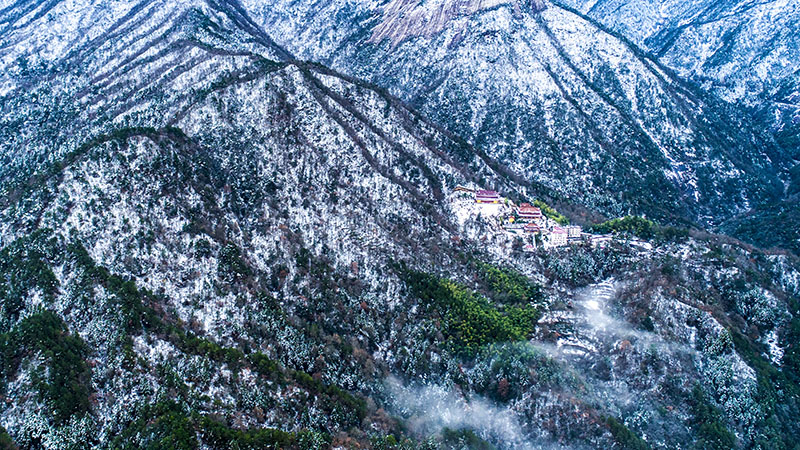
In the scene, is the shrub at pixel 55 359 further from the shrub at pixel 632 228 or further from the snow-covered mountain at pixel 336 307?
the shrub at pixel 632 228

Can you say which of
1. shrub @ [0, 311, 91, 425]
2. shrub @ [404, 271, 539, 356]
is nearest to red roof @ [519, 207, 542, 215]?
shrub @ [404, 271, 539, 356]

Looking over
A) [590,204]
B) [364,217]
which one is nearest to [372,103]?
[364,217]

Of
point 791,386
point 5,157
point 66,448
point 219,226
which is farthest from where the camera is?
point 5,157

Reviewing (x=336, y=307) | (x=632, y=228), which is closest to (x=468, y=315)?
(x=336, y=307)

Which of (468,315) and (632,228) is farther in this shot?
(632,228)

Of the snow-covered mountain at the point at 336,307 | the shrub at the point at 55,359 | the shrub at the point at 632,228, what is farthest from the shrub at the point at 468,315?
the shrub at the point at 55,359

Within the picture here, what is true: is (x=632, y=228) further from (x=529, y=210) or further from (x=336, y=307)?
(x=336, y=307)

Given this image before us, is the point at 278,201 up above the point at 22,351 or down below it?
above

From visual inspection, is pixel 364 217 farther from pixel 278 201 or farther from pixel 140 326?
pixel 140 326

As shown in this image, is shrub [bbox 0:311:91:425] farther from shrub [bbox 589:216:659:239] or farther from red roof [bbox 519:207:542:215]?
shrub [bbox 589:216:659:239]
